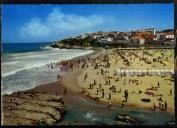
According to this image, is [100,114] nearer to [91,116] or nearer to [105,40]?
[91,116]

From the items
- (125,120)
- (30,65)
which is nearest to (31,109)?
(30,65)

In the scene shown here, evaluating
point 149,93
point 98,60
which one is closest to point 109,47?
point 98,60

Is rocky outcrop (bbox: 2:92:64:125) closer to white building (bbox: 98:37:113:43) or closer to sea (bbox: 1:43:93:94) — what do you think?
sea (bbox: 1:43:93:94)

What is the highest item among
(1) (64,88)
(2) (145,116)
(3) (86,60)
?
(3) (86,60)

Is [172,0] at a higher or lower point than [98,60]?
higher

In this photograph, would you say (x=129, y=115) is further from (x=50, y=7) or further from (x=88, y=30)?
(x=50, y=7)

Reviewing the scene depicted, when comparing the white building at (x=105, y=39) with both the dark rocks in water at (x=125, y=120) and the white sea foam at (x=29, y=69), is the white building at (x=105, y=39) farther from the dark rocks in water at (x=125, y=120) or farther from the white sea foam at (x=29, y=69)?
the dark rocks in water at (x=125, y=120)

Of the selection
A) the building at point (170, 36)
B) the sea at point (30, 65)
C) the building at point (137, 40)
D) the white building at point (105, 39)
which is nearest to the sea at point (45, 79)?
the sea at point (30, 65)
